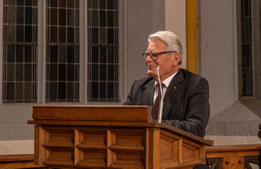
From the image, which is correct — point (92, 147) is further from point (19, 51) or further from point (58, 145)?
point (19, 51)

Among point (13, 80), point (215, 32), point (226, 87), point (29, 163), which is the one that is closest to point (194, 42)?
point (215, 32)

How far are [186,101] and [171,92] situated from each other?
13 cm

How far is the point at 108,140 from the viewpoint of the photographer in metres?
2.74

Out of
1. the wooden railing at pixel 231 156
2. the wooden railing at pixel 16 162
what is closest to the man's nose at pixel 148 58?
the wooden railing at pixel 16 162

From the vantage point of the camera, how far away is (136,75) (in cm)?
757

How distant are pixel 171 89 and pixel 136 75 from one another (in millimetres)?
3995

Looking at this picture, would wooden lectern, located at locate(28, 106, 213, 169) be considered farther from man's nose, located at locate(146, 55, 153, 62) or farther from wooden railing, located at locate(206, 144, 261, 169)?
wooden railing, located at locate(206, 144, 261, 169)

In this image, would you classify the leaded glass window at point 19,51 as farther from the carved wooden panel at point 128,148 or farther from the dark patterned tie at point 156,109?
the carved wooden panel at point 128,148

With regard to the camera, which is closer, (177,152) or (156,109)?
(177,152)

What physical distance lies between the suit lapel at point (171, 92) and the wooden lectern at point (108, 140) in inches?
19.2

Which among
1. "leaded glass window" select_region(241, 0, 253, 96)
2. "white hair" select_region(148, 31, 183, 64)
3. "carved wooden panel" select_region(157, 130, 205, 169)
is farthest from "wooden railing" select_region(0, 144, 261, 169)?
"leaded glass window" select_region(241, 0, 253, 96)

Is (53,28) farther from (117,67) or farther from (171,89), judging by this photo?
(171,89)

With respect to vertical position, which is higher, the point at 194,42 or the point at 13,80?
the point at 194,42

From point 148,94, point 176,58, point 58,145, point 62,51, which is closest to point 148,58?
point 176,58
